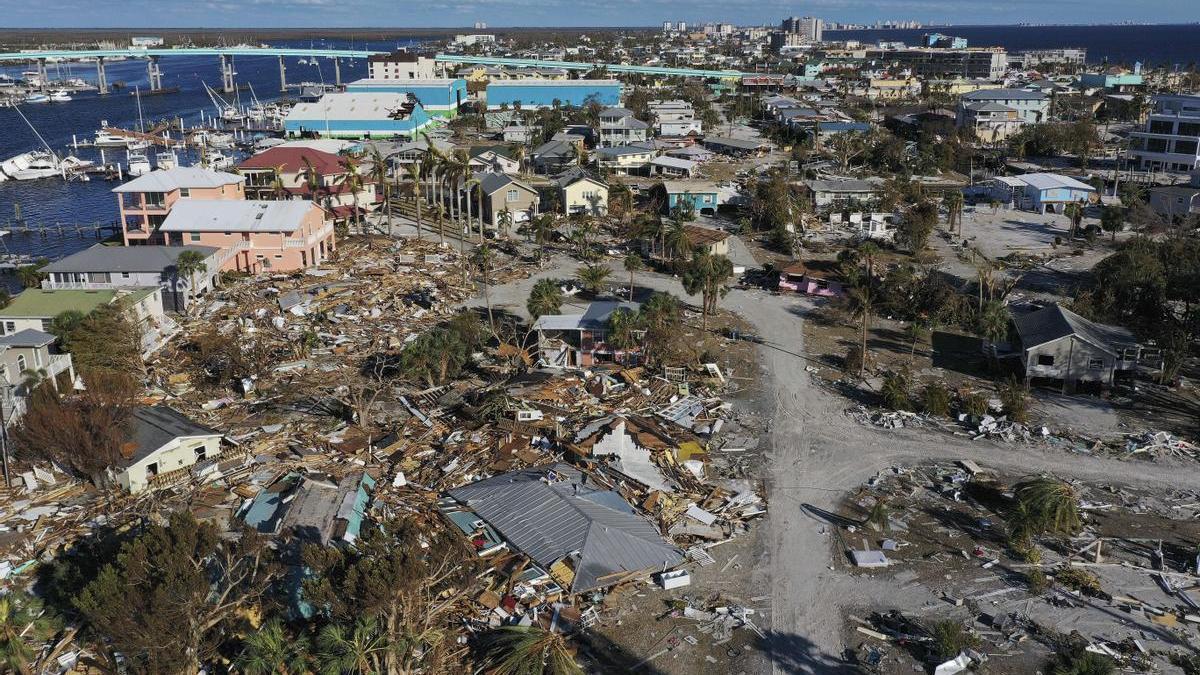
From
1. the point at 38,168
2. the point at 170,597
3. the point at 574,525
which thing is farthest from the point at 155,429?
the point at 38,168

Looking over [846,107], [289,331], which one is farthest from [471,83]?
[289,331]

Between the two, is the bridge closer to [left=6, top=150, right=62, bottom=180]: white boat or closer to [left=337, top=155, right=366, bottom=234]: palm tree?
[left=6, top=150, right=62, bottom=180]: white boat

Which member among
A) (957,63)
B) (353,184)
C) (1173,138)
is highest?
(957,63)

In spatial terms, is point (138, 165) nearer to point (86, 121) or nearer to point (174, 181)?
point (174, 181)

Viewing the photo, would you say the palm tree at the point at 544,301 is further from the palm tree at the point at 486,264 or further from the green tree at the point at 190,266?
the green tree at the point at 190,266

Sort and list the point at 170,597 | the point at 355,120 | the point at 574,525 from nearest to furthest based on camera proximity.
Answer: the point at 170,597 → the point at 574,525 → the point at 355,120

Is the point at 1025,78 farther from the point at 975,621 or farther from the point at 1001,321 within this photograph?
the point at 975,621

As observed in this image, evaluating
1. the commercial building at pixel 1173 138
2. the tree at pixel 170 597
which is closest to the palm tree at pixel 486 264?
the tree at pixel 170 597
